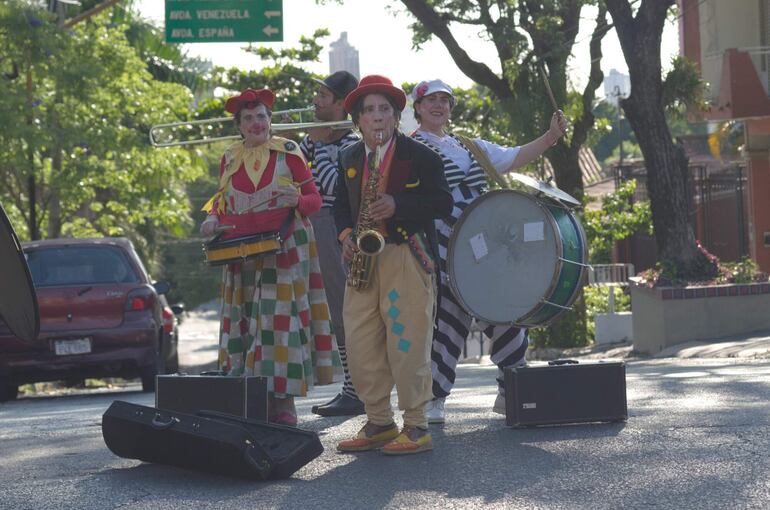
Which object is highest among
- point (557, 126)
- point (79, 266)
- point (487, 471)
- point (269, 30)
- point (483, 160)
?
point (269, 30)

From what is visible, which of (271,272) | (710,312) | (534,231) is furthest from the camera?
(710,312)

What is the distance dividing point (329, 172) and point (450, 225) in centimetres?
84

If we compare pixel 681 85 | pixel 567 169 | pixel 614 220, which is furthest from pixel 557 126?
pixel 614 220

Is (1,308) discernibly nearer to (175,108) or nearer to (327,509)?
(327,509)

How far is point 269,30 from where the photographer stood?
67.4ft

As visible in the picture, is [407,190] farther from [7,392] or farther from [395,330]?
[7,392]

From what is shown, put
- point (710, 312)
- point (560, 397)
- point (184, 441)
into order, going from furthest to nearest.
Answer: point (710, 312) < point (560, 397) < point (184, 441)

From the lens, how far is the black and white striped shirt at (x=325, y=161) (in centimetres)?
845

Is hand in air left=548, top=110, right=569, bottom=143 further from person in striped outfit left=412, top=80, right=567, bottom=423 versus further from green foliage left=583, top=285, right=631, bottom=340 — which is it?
green foliage left=583, top=285, right=631, bottom=340

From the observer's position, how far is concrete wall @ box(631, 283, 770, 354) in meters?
16.8

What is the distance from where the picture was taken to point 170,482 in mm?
6219

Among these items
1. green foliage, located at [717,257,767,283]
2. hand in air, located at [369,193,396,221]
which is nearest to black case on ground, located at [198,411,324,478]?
hand in air, located at [369,193,396,221]

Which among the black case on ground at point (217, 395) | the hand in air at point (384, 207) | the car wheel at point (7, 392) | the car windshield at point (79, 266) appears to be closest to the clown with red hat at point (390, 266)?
the hand in air at point (384, 207)

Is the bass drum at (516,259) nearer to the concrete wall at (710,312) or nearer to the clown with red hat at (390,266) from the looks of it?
the clown with red hat at (390,266)
